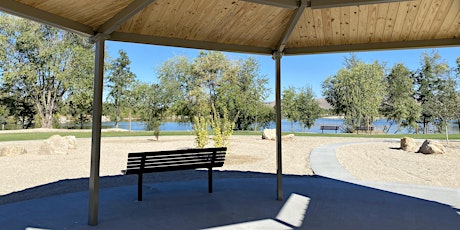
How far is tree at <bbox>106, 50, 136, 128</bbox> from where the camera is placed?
24.0m

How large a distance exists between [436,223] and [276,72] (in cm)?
256

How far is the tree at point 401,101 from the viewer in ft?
74.5

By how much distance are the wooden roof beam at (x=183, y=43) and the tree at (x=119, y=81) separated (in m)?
21.3

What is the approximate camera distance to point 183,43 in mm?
3824

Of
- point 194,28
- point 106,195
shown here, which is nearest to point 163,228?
point 106,195

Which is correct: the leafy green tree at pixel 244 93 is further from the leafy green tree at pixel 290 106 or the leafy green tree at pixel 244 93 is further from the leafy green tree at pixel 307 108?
the leafy green tree at pixel 307 108

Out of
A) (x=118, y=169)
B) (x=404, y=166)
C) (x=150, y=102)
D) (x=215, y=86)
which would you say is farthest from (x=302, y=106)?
(x=118, y=169)

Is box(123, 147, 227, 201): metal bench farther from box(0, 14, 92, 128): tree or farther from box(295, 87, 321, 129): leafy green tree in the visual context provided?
box(0, 14, 92, 128): tree

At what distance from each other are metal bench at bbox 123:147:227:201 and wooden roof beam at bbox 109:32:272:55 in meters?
1.46

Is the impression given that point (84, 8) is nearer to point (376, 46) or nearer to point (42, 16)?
point (42, 16)

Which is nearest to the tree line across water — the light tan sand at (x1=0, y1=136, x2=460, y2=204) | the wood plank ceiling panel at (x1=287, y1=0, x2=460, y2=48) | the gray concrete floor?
the light tan sand at (x1=0, y1=136, x2=460, y2=204)

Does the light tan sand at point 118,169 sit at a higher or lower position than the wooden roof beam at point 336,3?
lower

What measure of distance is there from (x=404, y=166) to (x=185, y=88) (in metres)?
17.3

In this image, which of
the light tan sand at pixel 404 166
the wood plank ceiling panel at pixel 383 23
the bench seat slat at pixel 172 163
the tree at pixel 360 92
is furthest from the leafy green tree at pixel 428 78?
the bench seat slat at pixel 172 163
